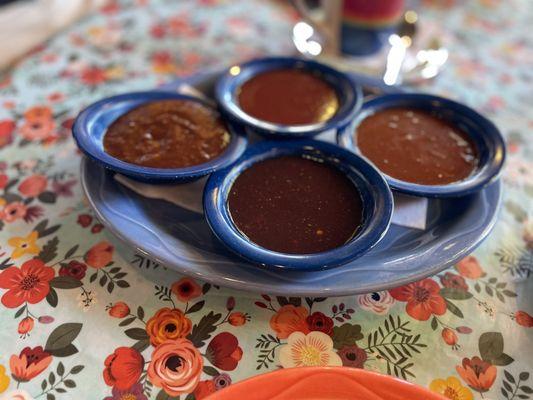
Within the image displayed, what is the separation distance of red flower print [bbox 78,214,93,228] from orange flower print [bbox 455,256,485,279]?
951 mm

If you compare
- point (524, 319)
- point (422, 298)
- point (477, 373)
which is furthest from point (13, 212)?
point (524, 319)

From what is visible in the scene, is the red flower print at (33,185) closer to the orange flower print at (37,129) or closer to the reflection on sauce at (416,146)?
the orange flower print at (37,129)

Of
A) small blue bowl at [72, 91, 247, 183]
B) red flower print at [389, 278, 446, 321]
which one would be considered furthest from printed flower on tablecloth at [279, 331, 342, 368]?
small blue bowl at [72, 91, 247, 183]

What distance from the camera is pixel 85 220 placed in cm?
126

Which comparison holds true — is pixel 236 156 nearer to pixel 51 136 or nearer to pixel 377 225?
pixel 377 225

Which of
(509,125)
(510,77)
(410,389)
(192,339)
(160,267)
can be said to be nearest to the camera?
(410,389)

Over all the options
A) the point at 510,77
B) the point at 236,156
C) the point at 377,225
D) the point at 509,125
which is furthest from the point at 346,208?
the point at 510,77

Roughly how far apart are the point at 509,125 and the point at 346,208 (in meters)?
0.90

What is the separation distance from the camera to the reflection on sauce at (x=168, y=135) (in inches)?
51.4

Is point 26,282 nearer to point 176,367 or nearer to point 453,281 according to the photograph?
point 176,367

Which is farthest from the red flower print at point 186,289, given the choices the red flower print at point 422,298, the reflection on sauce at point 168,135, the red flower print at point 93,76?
the red flower print at point 93,76

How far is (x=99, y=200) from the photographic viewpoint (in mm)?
1174

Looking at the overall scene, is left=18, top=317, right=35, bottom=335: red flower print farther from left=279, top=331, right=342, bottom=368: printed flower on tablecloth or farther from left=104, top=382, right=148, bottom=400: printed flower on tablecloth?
left=279, top=331, right=342, bottom=368: printed flower on tablecloth

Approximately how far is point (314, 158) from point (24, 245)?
781 millimetres
